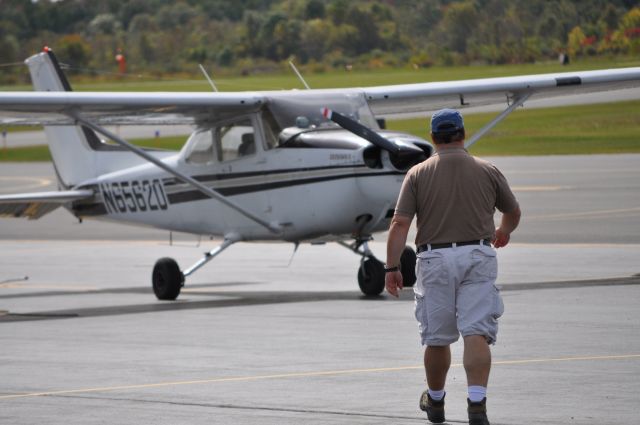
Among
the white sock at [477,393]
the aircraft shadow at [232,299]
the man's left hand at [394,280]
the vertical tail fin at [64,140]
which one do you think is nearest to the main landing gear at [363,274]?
the aircraft shadow at [232,299]

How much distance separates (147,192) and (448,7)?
1219 inches

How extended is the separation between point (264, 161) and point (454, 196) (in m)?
8.00

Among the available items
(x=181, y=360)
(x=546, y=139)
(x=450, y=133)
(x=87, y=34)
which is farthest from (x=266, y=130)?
(x=87, y=34)

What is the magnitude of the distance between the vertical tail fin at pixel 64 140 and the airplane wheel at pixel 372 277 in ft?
15.3

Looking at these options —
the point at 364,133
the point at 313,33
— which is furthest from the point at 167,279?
the point at 313,33

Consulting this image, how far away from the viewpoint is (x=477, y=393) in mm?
7848

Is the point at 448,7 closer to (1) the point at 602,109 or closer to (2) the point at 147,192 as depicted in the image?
(1) the point at 602,109

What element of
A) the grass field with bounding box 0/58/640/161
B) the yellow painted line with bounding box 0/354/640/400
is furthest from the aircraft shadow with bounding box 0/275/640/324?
the grass field with bounding box 0/58/640/161

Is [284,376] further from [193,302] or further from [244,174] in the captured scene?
[244,174]

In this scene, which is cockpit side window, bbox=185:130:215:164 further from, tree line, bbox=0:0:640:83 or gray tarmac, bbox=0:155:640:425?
tree line, bbox=0:0:640:83

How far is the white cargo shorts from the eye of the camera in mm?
8031

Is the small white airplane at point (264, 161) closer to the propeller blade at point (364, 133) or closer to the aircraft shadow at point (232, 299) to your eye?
the propeller blade at point (364, 133)

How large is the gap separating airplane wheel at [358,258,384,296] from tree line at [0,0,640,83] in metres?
21.0

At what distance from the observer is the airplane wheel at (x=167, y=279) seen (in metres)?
15.9
